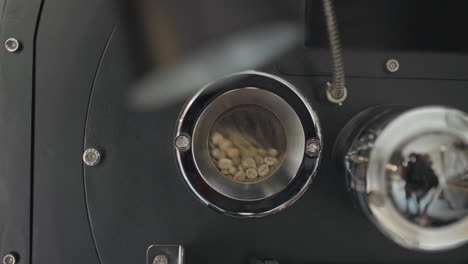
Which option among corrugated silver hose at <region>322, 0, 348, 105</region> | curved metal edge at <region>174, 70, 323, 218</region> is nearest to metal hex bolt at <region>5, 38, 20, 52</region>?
curved metal edge at <region>174, 70, 323, 218</region>

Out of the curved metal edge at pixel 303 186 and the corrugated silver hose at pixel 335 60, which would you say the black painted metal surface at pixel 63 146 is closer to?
the curved metal edge at pixel 303 186

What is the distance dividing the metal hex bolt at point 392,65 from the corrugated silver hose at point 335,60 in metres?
0.06

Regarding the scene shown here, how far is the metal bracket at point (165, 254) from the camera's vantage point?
490 mm

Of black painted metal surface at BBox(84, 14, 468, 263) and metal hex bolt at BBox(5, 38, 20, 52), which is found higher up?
metal hex bolt at BBox(5, 38, 20, 52)

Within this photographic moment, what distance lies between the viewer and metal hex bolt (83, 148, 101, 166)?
509mm

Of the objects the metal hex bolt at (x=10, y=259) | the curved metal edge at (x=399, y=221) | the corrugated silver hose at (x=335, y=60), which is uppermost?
the corrugated silver hose at (x=335, y=60)

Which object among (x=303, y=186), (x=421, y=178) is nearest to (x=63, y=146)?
(x=303, y=186)

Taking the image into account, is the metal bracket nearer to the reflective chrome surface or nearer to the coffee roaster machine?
the coffee roaster machine

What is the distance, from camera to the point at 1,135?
518 mm

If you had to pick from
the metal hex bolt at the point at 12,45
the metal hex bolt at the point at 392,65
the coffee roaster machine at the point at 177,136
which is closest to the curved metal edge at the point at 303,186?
the coffee roaster machine at the point at 177,136

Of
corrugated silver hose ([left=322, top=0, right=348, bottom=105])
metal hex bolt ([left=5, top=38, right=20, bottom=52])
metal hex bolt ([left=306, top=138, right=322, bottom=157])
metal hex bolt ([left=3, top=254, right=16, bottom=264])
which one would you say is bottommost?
metal hex bolt ([left=3, top=254, right=16, bottom=264])

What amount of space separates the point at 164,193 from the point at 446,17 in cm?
44

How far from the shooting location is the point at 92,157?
51 cm

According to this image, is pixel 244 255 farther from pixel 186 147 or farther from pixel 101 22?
pixel 101 22
